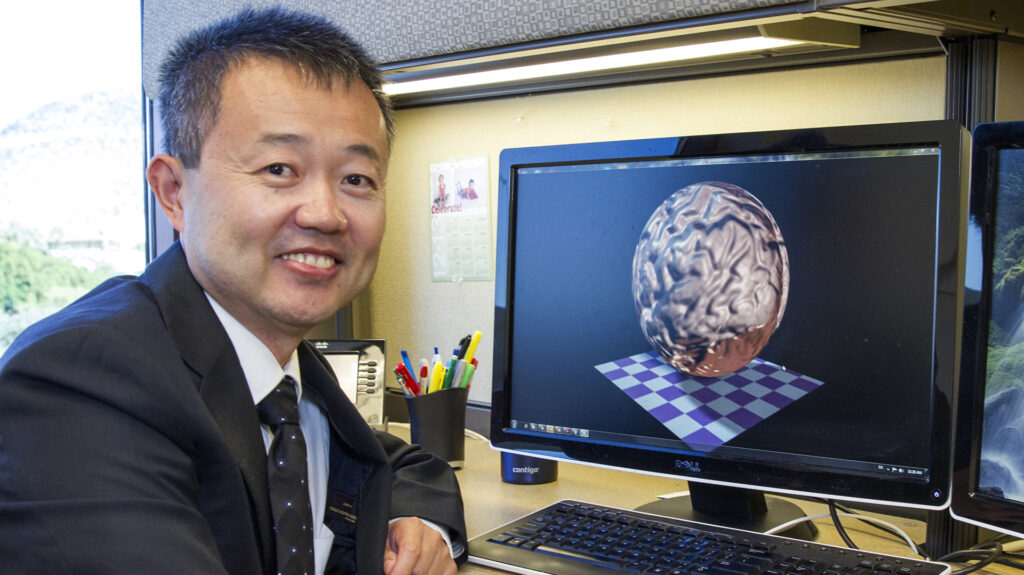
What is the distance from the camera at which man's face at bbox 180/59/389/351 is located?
2.70 ft

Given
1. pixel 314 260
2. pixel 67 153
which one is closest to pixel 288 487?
pixel 314 260

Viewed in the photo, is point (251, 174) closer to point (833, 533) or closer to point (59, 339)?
point (59, 339)

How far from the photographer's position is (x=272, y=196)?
32.4 inches

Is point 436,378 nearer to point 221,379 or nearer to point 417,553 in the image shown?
point 417,553

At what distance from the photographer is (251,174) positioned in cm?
83

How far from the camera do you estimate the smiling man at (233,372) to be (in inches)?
24.9

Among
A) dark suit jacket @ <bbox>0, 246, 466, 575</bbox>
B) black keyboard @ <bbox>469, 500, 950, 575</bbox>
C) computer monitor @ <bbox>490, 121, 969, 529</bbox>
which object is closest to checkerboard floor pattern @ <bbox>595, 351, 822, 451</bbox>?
computer monitor @ <bbox>490, 121, 969, 529</bbox>

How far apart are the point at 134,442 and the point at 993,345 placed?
0.79m

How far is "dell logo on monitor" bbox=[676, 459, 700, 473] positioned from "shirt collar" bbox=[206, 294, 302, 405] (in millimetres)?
469

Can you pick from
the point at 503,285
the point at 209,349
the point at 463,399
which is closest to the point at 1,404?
the point at 209,349

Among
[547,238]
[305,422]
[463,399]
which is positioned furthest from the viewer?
[463,399]

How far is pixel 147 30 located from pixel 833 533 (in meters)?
1.42

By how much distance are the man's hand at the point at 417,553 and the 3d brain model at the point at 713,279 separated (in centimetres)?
34

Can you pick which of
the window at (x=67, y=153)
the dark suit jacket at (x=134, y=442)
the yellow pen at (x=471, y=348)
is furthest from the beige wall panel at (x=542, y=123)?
the dark suit jacket at (x=134, y=442)
